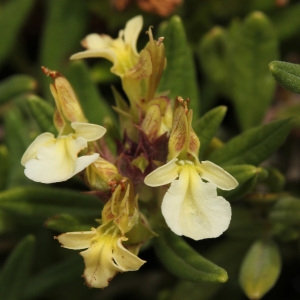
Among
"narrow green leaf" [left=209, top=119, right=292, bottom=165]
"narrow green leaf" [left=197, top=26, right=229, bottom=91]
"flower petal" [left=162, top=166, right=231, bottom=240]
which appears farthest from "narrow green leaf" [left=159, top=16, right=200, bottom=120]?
"flower petal" [left=162, top=166, right=231, bottom=240]

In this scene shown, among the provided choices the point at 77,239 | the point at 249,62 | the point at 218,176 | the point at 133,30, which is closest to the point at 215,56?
the point at 249,62

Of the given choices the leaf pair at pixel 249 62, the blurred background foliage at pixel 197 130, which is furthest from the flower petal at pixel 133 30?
the leaf pair at pixel 249 62

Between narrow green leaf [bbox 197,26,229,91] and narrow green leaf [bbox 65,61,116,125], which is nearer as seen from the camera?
narrow green leaf [bbox 65,61,116,125]

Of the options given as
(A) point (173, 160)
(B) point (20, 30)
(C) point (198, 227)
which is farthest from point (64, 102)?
(B) point (20, 30)

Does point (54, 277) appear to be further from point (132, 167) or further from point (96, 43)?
point (96, 43)

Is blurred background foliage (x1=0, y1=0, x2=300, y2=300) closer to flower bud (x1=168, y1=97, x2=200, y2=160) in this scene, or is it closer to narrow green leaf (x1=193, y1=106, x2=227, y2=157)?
narrow green leaf (x1=193, y1=106, x2=227, y2=157)

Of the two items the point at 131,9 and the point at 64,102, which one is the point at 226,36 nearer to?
the point at 131,9

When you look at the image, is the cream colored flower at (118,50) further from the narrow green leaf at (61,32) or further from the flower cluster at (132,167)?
the narrow green leaf at (61,32)
